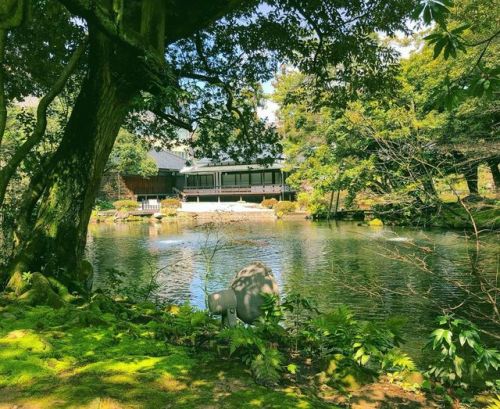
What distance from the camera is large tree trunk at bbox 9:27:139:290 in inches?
208

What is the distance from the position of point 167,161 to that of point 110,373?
51526 millimetres

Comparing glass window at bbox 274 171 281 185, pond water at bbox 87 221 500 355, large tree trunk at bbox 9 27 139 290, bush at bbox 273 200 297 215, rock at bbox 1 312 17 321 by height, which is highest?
glass window at bbox 274 171 281 185

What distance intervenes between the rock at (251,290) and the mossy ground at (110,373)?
61.7 inches

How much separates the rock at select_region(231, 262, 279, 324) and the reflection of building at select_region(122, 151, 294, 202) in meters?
36.1

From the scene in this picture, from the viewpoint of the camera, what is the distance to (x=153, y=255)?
18.5 m

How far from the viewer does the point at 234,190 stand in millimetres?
46125

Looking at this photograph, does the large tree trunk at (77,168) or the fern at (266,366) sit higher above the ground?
the large tree trunk at (77,168)

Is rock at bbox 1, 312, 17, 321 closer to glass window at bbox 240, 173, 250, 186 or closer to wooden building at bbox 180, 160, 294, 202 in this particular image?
wooden building at bbox 180, 160, 294, 202

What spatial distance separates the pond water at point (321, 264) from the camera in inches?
372

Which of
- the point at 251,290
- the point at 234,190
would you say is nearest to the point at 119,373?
the point at 251,290

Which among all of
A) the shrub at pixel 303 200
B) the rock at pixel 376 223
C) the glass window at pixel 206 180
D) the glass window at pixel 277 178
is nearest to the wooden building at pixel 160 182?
the glass window at pixel 206 180

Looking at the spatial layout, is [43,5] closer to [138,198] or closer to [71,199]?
[71,199]

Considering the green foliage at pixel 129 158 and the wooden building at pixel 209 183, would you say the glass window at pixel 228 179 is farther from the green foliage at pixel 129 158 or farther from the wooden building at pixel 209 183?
the green foliage at pixel 129 158

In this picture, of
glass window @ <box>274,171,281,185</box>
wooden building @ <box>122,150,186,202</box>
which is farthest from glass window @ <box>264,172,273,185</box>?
wooden building @ <box>122,150,186,202</box>
